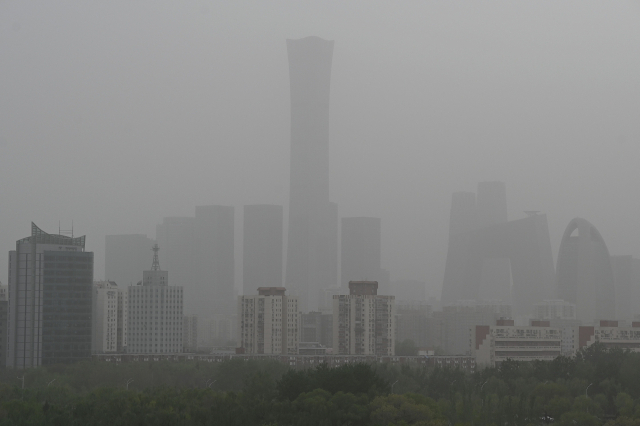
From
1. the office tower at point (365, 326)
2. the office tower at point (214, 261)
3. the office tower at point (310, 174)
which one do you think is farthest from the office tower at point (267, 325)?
the office tower at point (214, 261)

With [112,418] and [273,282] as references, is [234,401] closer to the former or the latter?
[112,418]

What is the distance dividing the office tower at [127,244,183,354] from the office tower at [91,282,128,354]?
134 centimetres

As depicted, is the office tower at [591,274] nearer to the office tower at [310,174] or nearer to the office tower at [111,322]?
the office tower at [310,174]

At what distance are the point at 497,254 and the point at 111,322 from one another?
6568cm

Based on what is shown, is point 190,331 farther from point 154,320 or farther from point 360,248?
point 360,248

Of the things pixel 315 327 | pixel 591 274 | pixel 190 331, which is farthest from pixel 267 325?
pixel 591 274

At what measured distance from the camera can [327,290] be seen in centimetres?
12681

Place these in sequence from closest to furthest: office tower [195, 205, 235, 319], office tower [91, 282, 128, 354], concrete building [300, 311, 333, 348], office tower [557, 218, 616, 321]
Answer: office tower [91, 282, 128, 354] < concrete building [300, 311, 333, 348] < office tower [557, 218, 616, 321] < office tower [195, 205, 235, 319]

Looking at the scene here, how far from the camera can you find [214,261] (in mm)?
135875

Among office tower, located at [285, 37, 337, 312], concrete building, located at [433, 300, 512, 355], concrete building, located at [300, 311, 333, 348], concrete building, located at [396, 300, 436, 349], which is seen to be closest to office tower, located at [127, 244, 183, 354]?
concrete building, located at [300, 311, 333, 348]

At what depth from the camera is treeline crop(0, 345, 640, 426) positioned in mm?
27547

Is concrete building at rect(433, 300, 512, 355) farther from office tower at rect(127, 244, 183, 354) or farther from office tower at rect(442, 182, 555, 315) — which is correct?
office tower at rect(442, 182, 555, 315)

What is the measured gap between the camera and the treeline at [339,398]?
90.4 feet

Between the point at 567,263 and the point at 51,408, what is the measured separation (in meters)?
102
